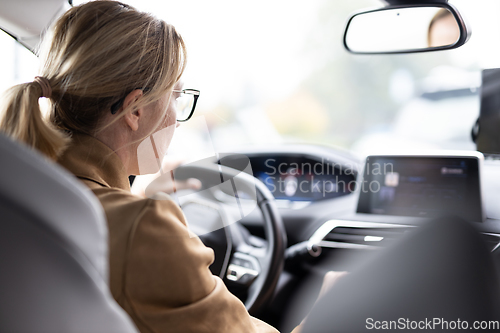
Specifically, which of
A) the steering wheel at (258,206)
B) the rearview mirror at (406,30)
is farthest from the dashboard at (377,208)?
the rearview mirror at (406,30)

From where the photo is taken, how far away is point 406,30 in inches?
73.3

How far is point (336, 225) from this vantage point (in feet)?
6.14

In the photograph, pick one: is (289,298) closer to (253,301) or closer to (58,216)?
(253,301)

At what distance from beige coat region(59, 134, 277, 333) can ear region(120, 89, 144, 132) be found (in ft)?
0.76

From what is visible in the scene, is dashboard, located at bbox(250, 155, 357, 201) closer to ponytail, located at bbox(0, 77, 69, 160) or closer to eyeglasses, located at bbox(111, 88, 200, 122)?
eyeglasses, located at bbox(111, 88, 200, 122)

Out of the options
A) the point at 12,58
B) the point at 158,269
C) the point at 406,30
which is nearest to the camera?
the point at 158,269

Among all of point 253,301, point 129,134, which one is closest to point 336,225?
point 253,301

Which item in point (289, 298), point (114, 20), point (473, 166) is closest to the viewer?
point (114, 20)

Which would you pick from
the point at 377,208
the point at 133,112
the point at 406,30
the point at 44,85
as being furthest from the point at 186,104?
the point at 406,30

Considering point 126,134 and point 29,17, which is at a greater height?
point 29,17

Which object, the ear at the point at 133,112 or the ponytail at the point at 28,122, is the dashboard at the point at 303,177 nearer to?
the ear at the point at 133,112

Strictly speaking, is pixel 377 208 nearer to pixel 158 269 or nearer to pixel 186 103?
pixel 186 103

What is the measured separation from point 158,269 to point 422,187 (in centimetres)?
125

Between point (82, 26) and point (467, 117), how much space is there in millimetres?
4345
